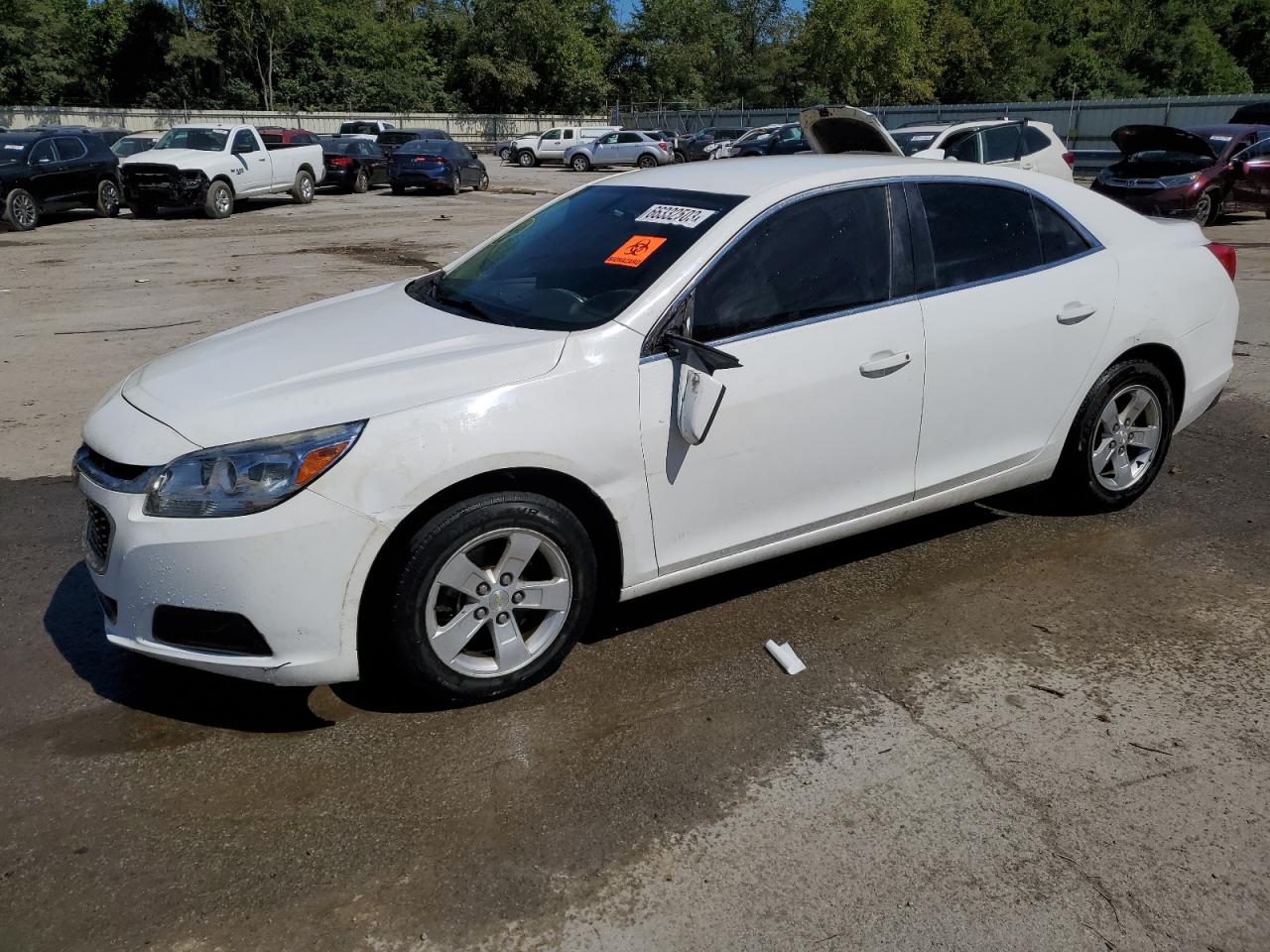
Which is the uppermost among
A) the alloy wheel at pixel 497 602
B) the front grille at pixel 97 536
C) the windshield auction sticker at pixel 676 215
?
the windshield auction sticker at pixel 676 215

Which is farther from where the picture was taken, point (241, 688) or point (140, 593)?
point (241, 688)

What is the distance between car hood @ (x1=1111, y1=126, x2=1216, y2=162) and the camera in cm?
1614

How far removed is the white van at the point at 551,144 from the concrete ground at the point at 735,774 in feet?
131

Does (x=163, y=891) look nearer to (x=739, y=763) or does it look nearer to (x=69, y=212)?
(x=739, y=763)

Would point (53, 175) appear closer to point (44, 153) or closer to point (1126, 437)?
point (44, 153)

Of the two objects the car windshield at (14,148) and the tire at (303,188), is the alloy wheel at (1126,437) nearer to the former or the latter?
the car windshield at (14,148)

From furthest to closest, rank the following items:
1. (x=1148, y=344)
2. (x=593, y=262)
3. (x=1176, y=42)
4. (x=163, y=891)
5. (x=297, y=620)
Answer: (x=1176, y=42), (x=1148, y=344), (x=593, y=262), (x=297, y=620), (x=163, y=891)

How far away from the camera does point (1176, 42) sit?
6569cm

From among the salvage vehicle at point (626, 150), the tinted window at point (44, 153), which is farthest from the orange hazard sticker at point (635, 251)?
the salvage vehicle at point (626, 150)

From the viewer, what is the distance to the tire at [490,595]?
10.7ft

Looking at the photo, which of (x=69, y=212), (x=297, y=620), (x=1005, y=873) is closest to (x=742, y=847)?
(x=1005, y=873)

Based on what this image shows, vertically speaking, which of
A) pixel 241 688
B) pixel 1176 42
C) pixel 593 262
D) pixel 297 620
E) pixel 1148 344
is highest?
pixel 1176 42

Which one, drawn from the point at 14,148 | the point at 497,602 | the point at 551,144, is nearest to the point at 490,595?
the point at 497,602

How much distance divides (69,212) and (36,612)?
2151cm
